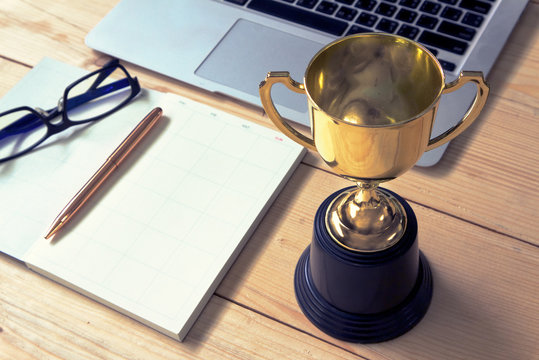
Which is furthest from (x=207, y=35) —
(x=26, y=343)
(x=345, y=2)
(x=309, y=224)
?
(x=26, y=343)

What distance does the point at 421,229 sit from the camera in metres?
0.58

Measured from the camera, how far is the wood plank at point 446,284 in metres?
0.51

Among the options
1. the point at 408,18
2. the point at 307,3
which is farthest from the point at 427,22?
the point at 307,3

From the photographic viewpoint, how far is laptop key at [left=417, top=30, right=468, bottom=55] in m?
0.69

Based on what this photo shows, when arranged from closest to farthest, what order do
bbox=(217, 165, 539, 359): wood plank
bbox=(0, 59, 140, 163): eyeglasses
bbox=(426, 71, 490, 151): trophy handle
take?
bbox=(426, 71, 490, 151): trophy handle < bbox=(217, 165, 539, 359): wood plank < bbox=(0, 59, 140, 163): eyeglasses

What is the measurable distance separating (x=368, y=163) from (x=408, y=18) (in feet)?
1.26

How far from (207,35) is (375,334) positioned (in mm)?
420

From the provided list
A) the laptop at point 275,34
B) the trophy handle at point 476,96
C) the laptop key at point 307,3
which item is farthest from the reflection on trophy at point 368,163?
the laptop key at point 307,3

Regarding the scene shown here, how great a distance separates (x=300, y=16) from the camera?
75 centimetres

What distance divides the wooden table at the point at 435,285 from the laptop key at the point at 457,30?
0.07m

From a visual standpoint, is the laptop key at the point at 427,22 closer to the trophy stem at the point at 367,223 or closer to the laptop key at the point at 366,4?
the laptop key at the point at 366,4

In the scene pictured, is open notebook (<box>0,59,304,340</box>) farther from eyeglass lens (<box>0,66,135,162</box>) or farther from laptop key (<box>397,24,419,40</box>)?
laptop key (<box>397,24,419,40</box>)

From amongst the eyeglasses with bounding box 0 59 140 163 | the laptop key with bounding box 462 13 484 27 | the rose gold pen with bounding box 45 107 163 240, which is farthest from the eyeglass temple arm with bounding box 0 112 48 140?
the laptop key with bounding box 462 13 484 27

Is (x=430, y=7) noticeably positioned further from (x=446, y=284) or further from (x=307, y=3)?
(x=446, y=284)
